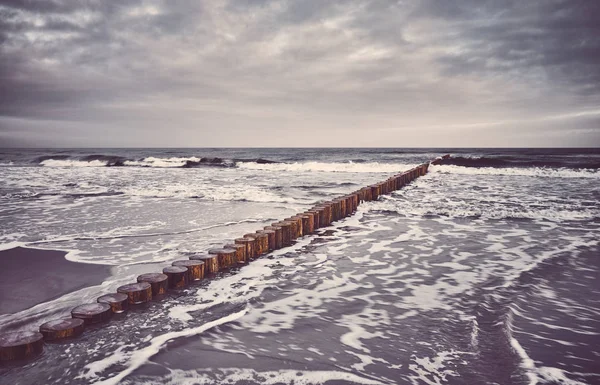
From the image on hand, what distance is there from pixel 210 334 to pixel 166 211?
246 inches

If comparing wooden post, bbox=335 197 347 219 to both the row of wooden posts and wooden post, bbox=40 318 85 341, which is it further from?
wooden post, bbox=40 318 85 341

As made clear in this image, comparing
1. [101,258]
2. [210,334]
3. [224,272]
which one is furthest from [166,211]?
[210,334]

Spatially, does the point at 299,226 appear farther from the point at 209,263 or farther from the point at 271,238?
the point at 209,263

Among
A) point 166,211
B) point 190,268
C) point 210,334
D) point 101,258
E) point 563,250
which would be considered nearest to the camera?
point 210,334

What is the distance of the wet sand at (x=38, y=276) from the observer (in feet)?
12.2

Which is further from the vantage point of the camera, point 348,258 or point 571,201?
point 571,201

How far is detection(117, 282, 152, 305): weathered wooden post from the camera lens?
10.9 ft

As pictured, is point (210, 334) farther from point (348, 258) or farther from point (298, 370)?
point (348, 258)

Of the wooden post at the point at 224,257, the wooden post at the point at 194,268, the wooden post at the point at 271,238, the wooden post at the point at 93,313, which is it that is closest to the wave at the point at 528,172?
the wooden post at the point at 271,238

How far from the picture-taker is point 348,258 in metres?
5.16

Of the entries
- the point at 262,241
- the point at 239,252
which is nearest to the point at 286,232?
the point at 262,241

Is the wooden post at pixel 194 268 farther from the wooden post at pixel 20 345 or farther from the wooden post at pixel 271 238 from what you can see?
the wooden post at pixel 20 345

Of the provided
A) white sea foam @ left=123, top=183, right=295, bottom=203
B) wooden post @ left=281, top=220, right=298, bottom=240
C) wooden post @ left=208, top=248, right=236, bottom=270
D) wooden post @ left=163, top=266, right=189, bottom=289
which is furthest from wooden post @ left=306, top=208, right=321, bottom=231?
white sea foam @ left=123, top=183, right=295, bottom=203

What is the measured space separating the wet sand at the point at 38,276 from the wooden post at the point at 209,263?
1154mm
